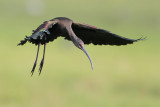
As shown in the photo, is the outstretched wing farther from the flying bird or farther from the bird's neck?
the bird's neck

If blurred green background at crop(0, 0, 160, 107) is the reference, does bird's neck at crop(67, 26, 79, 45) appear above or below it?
below

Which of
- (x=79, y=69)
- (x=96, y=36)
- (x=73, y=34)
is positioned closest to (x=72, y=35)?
(x=73, y=34)

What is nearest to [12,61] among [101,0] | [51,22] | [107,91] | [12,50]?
[12,50]

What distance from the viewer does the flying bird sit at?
33.7ft

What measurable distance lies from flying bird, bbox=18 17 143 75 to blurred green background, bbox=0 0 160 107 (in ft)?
19.5

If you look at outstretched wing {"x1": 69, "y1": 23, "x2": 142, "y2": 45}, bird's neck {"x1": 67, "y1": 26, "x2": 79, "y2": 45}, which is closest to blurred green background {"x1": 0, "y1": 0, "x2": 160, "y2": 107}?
outstretched wing {"x1": 69, "y1": 23, "x2": 142, "y2": 45}

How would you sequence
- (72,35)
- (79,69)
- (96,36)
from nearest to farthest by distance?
1. (72,35)
2. (96,36)
3. (79,69)

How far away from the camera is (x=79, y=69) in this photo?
2128 centimetres

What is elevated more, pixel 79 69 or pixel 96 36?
pixel 79 69

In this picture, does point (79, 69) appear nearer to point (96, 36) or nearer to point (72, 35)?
point (96, 36)

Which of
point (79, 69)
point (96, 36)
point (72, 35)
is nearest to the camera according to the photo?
point (72, 35)

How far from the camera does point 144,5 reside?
35438 mm

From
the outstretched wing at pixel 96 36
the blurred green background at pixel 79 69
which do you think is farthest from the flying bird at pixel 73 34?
the blurred green background at pixel 79 69

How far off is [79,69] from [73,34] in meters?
10.6
